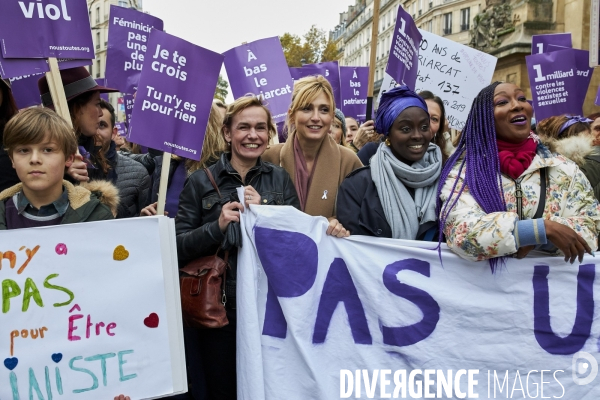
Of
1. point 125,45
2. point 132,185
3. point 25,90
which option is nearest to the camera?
point 132,185

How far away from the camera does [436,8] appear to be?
192 feet

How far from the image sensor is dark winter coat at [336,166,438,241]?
3086mm

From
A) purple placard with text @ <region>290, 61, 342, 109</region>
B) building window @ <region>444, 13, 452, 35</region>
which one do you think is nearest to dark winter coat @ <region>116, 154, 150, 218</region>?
purple placard with text @ <region>290, 61, 342, 109</region>

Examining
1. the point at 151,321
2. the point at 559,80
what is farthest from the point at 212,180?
the point at 559,80

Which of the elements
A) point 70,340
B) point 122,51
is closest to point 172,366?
point 70,340

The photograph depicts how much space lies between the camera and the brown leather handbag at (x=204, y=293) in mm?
2908

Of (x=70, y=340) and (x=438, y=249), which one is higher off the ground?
(x=438, y=249)

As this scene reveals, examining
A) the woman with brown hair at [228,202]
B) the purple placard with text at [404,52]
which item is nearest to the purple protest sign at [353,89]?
the purple placard with text at [404,52]

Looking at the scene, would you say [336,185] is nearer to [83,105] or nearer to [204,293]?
[204,293]

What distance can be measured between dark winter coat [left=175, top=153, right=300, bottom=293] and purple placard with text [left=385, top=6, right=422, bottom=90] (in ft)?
7.42

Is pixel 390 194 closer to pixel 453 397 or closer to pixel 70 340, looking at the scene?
pixel 453 397

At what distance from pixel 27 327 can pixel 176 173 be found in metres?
1.88

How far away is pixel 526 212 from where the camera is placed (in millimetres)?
2850

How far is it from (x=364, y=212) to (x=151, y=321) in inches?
45.1
